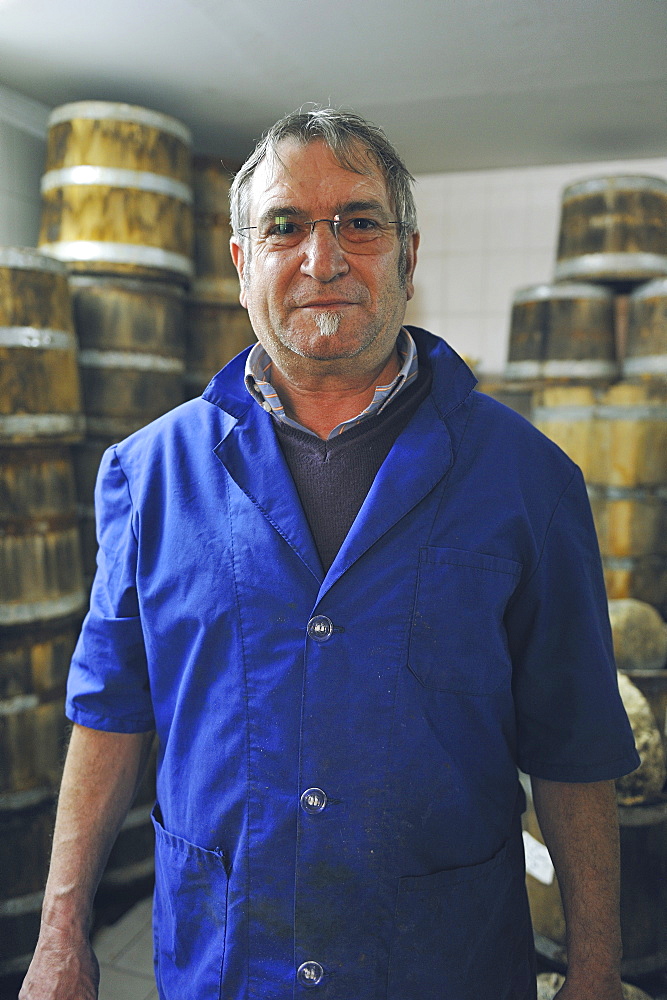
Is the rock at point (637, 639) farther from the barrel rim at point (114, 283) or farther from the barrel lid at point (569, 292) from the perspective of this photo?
the barrel rim at point (114, 283)

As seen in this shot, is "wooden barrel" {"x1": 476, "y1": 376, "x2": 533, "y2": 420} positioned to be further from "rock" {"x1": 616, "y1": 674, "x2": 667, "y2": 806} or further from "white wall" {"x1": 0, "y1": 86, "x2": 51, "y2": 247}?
"white wall" {"x1": 0, "y1": 86, "x2": 51, "y2": 247}

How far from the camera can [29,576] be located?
2.23 metres

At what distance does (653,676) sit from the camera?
6.80 ft

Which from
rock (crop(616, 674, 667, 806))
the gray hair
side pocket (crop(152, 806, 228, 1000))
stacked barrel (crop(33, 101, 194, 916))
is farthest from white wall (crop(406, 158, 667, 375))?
side pocket (crop(152, 806, 228, 1000))

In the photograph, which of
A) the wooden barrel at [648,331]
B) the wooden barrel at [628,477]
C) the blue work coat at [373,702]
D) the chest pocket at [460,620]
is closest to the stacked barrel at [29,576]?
the blue work coat at [373,702]

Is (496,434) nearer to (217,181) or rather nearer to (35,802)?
(35,802)

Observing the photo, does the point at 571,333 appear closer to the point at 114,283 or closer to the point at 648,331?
the point at 648,331

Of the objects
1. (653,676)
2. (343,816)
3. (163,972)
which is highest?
(343,816)

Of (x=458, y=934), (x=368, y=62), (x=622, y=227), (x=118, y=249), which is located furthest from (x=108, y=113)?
(x=458, y=934)

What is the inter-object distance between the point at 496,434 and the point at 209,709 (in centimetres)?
61

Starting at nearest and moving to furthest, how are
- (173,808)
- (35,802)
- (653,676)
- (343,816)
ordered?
(343,816)
(173,808)
(653,676)
(35,802)

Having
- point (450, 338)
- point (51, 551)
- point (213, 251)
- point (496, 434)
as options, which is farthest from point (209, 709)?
point (450, 338)

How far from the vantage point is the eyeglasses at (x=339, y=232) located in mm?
1188

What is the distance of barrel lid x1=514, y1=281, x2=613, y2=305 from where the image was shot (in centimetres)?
296
